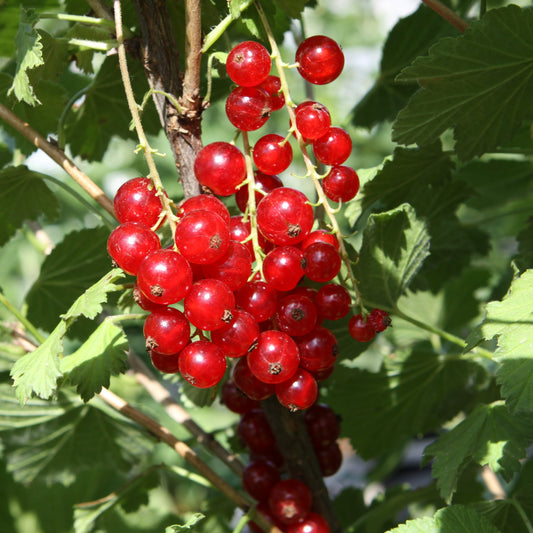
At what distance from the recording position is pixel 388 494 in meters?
0.96

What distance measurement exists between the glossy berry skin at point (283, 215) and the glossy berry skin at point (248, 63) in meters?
0.10

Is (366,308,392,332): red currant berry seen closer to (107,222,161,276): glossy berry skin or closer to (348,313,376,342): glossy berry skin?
(348,313,376,342): glossy berry skin

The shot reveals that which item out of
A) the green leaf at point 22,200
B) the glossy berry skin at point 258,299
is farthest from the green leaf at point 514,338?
the green leaf at point 22,200

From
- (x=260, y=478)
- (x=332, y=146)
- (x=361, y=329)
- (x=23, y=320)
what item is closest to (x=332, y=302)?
(x=361, y=329)

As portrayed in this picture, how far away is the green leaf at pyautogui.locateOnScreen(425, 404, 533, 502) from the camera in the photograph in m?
0.63

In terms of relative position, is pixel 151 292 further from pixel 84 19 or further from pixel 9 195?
pixel 9 195

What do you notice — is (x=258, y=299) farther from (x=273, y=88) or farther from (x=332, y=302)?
(x=273, y=88)

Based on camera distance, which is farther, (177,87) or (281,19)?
(281,19)

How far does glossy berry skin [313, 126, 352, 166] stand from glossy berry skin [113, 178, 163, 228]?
0.16 m

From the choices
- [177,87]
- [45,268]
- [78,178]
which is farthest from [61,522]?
[177,87]

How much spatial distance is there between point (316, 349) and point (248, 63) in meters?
0.26

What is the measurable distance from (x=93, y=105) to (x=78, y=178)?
9.4 inches

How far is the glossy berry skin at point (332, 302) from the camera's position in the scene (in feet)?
1.94

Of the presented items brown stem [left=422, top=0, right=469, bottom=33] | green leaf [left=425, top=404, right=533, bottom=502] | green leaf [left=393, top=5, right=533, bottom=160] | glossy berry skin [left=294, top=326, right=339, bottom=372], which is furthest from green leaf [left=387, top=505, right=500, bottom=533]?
brown stem [left=422, top=0, right=469, bottom=33]
